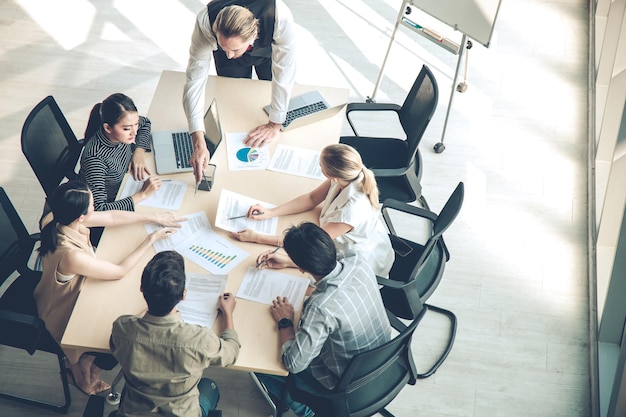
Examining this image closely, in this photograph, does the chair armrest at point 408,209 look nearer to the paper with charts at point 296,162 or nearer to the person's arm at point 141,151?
the paper with charts at point 296,162

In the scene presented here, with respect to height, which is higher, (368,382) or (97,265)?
(97,265)

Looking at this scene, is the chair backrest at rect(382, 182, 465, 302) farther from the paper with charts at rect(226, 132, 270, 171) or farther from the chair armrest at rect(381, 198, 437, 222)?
the paper with charts at rect(226, 132, 270, 171)

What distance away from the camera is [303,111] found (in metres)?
3.89

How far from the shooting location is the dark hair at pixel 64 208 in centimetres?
296

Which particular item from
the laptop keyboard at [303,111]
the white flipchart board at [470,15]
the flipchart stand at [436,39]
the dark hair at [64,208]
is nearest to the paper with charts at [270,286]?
the dark hair at [64,208]

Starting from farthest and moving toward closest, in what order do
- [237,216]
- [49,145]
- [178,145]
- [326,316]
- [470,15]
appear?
[470,15], [178,145], [49,145], [237,216], [326,316]

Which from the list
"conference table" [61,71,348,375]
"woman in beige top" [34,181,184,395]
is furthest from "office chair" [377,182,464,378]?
"woman in beige top" [34,181,184,395]

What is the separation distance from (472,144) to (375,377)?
2.35m

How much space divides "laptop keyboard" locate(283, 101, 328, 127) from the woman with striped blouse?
791 millimetres

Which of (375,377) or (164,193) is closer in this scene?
(375,377)

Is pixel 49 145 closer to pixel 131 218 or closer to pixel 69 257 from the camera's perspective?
pixel 131 218

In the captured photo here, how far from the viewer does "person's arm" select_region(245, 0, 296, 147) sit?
355 centimetres

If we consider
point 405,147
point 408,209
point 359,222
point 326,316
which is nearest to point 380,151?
point 405,147

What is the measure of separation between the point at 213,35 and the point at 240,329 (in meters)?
1.54
